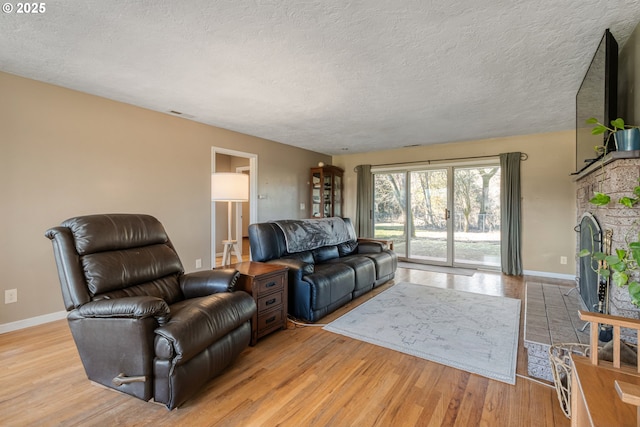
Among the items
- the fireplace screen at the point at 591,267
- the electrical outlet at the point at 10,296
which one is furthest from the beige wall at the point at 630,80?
the electrical outlet at the point at 10,296

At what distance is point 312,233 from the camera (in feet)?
12.2

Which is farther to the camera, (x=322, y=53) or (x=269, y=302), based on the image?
(x=269, y=302)

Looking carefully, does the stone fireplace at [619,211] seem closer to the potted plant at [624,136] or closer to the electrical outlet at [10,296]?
the potted plant at [624,136]

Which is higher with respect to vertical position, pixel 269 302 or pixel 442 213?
pixel 442 213

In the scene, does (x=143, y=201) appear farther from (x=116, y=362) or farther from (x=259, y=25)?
(x=259, y=25)

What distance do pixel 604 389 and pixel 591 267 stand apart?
159 cm

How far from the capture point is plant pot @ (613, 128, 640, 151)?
1.69 m

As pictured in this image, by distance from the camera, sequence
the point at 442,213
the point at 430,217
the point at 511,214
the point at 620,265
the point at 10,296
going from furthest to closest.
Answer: the point at 430,217 → the point at 442,213 → the point at 511,214 → the point at 10,296 → the point at 620,265

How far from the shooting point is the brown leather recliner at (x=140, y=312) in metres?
1.53

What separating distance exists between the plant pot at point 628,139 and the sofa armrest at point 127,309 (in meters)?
2.87

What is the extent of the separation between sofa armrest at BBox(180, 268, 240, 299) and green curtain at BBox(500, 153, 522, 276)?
465 cm

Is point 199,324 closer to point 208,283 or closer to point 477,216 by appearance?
point 208,283

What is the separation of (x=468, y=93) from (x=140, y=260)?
342cm

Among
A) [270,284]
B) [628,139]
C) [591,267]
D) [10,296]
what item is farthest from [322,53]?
[10,296]
